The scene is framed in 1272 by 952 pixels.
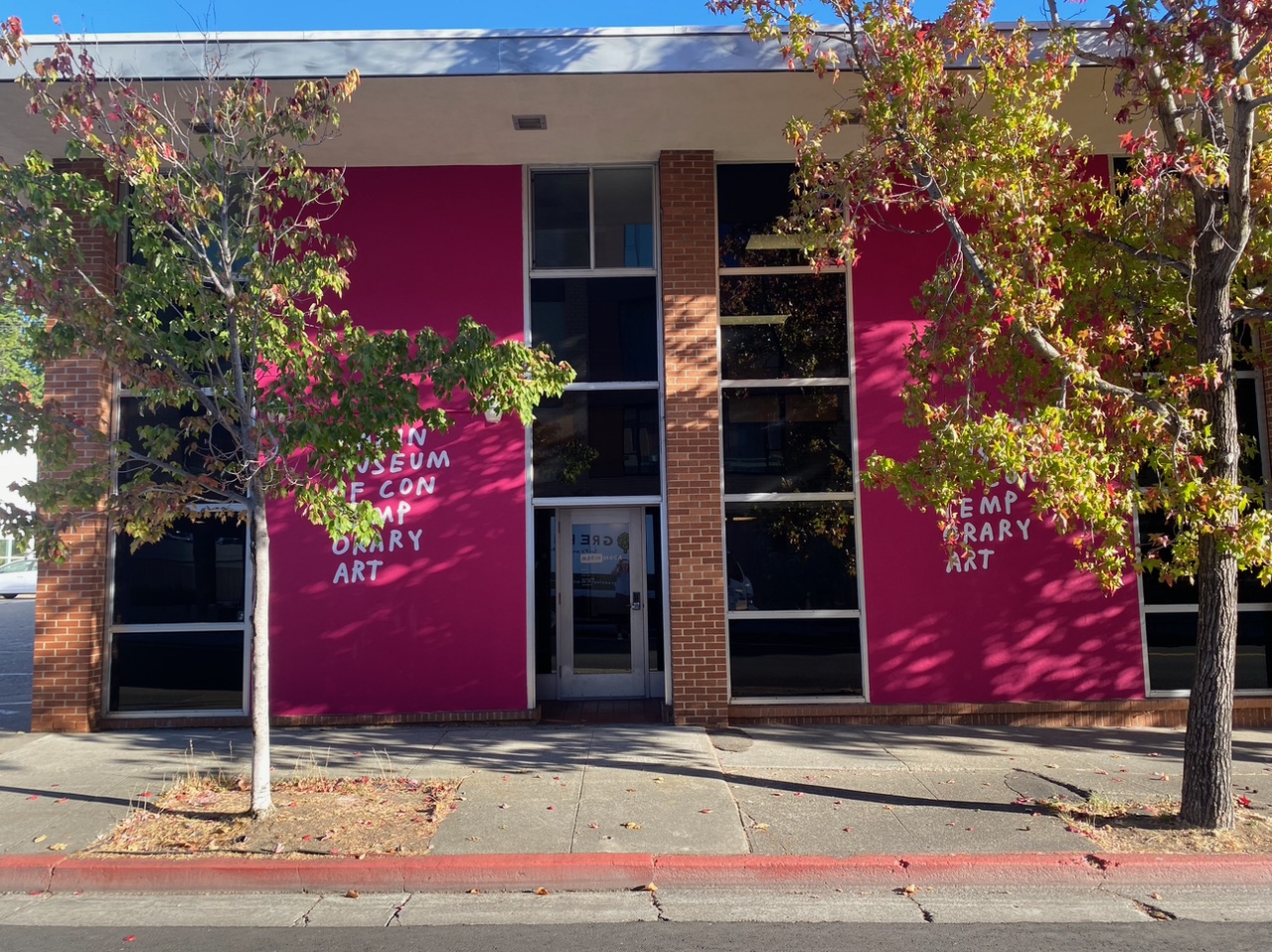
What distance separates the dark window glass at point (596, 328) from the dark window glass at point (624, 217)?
1.27 feet

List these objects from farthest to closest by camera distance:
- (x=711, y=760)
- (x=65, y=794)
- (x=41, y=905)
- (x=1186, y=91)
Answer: (x=711, y=760)
(x=65, y=794)
(x=1186, y=91)
(x=41, y=905)

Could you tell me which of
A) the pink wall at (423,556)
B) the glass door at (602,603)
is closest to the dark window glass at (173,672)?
the pink wall at (423,556)

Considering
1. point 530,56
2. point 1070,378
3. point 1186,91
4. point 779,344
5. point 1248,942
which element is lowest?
point 1248,942

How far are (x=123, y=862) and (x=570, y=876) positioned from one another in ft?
8.99

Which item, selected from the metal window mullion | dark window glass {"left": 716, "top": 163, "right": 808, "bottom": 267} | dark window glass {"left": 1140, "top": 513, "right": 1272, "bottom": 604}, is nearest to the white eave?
dark window glass {"left": 716, "top": 163, "right": 808, "bottom": 267}

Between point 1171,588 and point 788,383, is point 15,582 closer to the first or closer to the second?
point 788,383

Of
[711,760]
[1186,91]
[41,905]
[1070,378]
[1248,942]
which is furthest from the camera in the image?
[711,760]

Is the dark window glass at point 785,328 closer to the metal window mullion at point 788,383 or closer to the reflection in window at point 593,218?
the metal window mullion at point 788,383

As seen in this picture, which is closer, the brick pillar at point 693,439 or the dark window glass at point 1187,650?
the brick pillar at point 693,439

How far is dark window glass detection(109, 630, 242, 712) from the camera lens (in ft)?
31.0

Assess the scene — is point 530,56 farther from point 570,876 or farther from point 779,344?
point 570,876

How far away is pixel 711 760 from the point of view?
26.4 feet

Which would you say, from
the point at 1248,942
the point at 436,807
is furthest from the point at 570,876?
the point at 1248,942

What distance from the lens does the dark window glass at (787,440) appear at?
966cm
